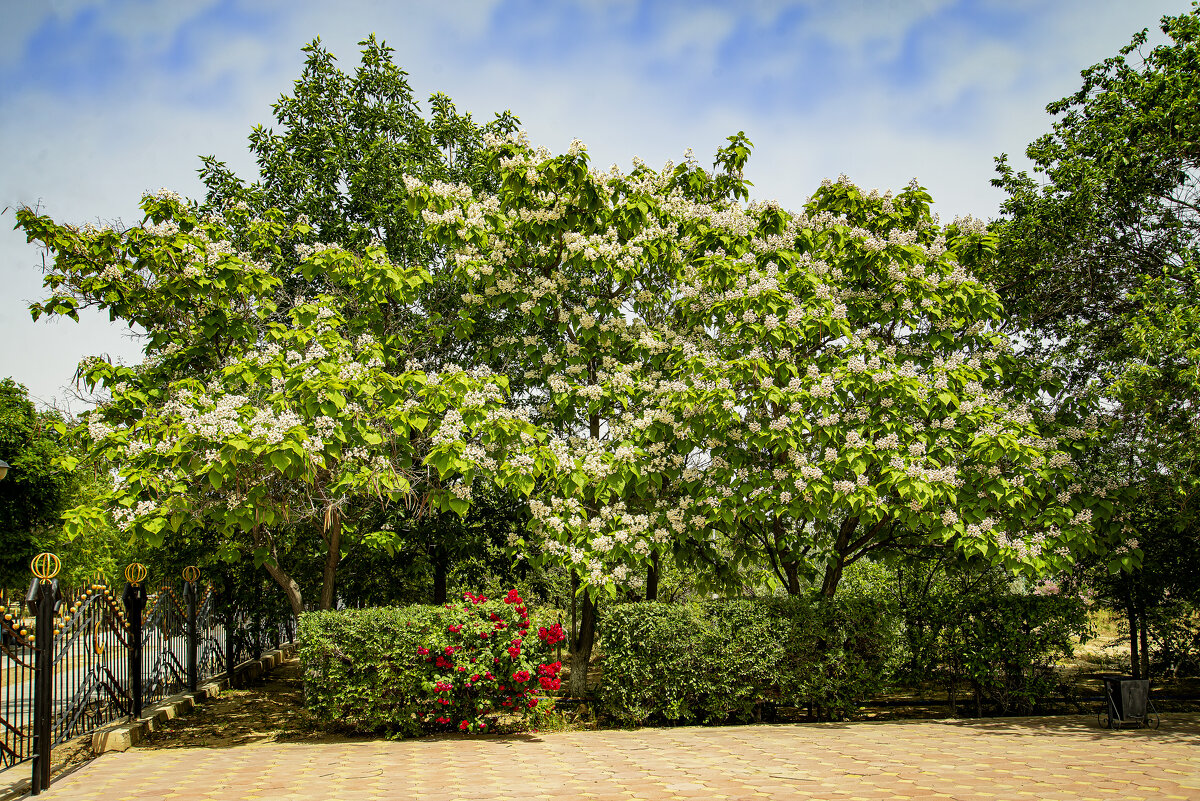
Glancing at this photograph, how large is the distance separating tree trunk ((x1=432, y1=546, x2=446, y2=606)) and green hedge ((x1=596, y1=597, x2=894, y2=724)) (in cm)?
349

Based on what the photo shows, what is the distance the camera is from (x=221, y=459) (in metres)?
7.45

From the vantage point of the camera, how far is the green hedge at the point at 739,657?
920cm

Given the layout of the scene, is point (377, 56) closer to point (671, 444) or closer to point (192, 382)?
point (192, 382)

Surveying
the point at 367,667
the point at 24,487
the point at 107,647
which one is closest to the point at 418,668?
the point at 367,667

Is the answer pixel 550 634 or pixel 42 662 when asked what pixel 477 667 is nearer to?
pixel 550 634

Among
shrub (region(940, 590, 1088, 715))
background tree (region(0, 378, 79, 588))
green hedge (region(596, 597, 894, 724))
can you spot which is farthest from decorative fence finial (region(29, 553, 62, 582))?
background tree (region(0, 378, 79, 588))

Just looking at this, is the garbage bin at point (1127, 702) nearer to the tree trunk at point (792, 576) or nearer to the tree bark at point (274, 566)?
the tree trunk at point (792, 576)

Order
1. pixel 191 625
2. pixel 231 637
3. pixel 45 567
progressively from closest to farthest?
pixel 45 567 < pixel 191 625 < pixel 231 637

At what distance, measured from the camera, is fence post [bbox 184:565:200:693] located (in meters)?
11.1

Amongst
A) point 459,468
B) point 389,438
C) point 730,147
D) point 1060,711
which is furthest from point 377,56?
point 1060,711

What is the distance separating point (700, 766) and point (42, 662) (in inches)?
227

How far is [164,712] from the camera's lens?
9.68 meters

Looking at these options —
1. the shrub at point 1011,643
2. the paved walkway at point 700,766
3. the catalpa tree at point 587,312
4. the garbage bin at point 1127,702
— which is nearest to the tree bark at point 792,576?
the catalpa tree at point 587,312

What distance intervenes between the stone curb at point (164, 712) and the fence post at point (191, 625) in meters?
0.23
